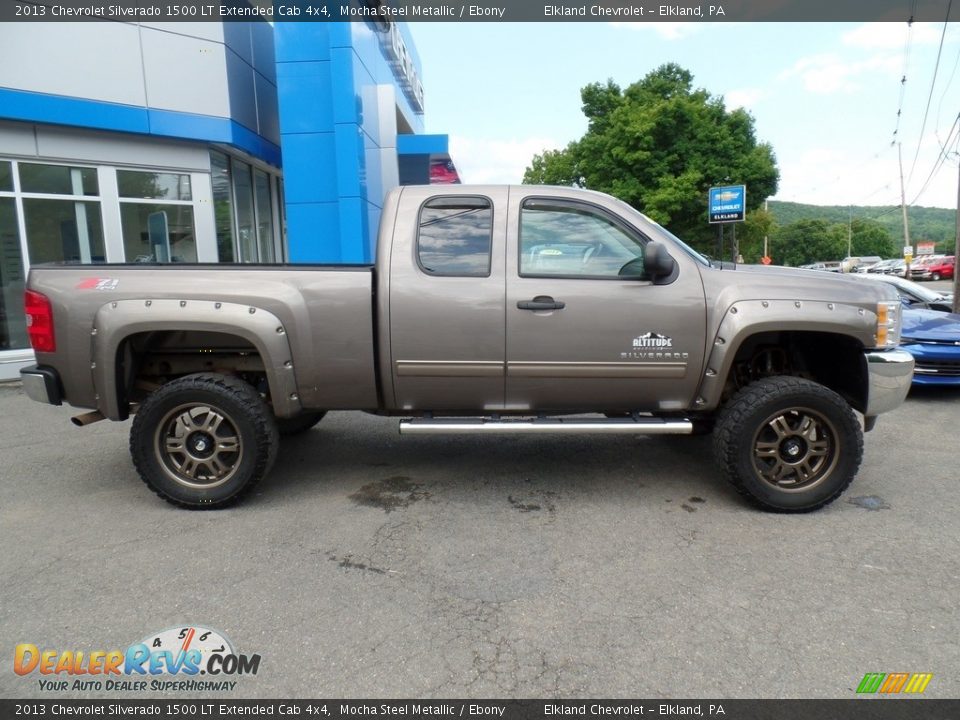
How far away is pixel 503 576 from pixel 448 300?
1689mm

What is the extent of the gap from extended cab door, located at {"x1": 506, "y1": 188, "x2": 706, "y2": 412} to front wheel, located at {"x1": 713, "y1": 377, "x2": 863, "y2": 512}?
1.20ft

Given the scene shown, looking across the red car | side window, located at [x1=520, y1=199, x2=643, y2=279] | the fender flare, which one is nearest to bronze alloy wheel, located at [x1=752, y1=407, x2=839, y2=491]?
side window, located at [x1=520, y1=199, x2=643, y2=279]

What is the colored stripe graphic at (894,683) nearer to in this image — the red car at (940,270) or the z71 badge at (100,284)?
the z71 badge at (100,284)

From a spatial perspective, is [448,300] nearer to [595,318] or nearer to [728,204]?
[595,318]

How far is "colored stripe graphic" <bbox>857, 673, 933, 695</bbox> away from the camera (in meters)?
2.36

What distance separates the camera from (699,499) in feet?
13.8

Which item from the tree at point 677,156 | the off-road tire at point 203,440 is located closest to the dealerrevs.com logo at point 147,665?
the off-road tire at point 203,440

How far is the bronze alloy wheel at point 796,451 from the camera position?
3918 mm

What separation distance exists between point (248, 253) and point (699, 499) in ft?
42.6

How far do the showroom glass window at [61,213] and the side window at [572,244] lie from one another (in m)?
9.04

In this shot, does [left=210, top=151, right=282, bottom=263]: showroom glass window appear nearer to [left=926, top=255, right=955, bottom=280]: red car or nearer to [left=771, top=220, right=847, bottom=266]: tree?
[left=926, top=255, right=955, bottom=280]: red car

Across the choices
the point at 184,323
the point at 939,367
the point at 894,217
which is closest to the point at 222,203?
the point at 184,323
